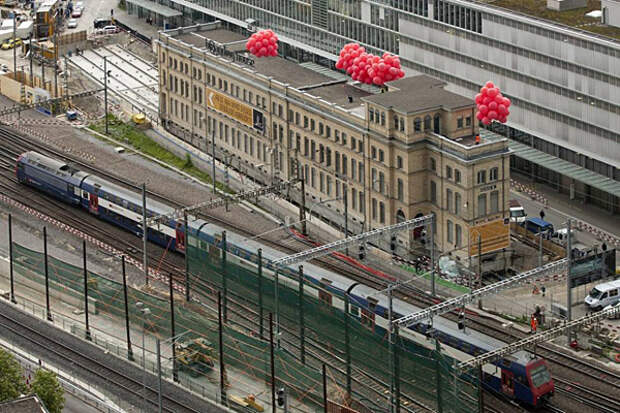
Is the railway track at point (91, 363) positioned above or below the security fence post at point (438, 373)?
below

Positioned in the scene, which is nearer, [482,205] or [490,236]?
[482,205]

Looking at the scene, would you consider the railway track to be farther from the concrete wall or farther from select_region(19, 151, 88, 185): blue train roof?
the concrete wall

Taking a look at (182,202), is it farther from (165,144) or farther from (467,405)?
(467,405)

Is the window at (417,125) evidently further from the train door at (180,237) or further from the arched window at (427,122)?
the train door at (180,237)

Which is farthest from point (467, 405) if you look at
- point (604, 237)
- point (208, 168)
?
point (208, 168)

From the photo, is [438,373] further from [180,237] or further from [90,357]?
[180,237]

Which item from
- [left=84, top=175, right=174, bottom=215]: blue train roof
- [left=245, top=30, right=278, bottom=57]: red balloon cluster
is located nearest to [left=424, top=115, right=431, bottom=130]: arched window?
[left=84, top=175, right=174, bottom=215]: blue train roof

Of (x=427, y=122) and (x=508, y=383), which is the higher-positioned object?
(x=427, y=122)

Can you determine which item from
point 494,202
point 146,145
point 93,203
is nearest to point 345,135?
point 494,202

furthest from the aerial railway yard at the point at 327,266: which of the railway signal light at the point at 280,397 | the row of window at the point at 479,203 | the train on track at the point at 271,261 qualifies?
the row of window at the point at 479,203
